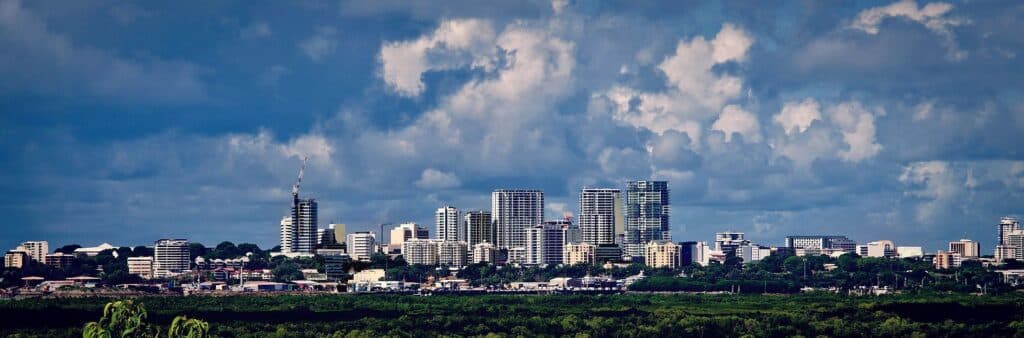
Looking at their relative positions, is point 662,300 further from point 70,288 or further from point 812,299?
point 70,288

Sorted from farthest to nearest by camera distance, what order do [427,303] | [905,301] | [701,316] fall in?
[427,303], [905,301], [701,316]

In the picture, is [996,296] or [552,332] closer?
[552,332]

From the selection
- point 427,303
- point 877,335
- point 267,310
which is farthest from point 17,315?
point 877,335

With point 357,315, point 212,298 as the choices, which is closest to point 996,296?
point 357,315

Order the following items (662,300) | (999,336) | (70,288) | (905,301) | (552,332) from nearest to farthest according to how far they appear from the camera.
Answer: (999,336)
(552,332)
(905,301)
(662,300)
(70,288)

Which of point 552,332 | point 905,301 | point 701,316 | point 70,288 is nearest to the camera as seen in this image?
point 552,332

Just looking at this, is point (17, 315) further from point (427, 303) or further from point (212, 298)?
point (427, 303)
